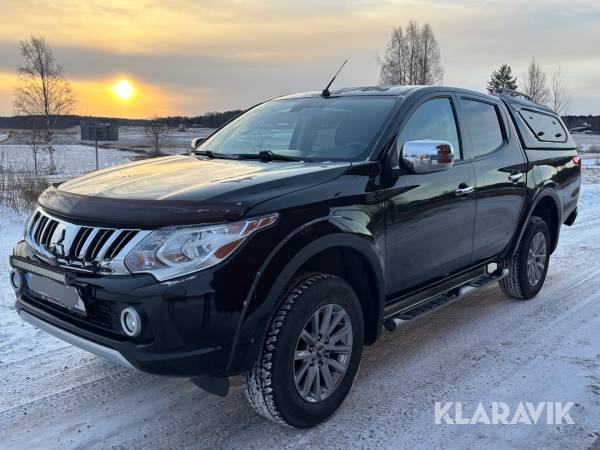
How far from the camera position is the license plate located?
2627mm

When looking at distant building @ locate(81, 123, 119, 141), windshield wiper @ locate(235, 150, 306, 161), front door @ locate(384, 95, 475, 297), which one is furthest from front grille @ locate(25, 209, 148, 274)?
distant building @ locate(81, 123, 119, 141)

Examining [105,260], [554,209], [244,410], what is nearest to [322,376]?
[244,410]

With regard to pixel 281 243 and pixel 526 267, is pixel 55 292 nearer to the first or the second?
pixel 281 243

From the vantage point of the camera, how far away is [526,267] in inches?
200

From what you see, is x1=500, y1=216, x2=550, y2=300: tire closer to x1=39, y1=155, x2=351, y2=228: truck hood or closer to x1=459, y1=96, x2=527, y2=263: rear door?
x1=459, y1=96, x2=527, y2=263: rear door

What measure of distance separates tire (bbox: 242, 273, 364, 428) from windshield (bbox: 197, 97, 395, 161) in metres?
0.94

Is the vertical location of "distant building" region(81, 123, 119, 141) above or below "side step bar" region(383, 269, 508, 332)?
above

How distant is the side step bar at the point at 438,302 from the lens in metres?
3.49

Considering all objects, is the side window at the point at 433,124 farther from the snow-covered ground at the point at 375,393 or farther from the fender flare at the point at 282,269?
the snow-covered ground at the point at 375,393

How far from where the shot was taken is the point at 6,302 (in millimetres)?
4750

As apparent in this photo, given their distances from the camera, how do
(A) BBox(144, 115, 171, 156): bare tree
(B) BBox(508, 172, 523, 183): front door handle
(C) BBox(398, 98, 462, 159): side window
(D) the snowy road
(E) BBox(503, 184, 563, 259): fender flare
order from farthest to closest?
(A) BBox(144, 115, 171, 156): bare tree → (E) BBox(503, 184, 563, 259): fender flare → (B) BBox(508, 172, 523, 183): front door handle → (C) BBox(398, 98, 462, 159): side window → (D) the snowy road

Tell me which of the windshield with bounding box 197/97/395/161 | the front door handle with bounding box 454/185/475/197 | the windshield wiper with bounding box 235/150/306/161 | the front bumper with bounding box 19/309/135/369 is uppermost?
the windshield with bounding box 197/97/395/161

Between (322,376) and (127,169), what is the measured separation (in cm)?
183

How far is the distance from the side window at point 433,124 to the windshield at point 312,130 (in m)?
0.19
